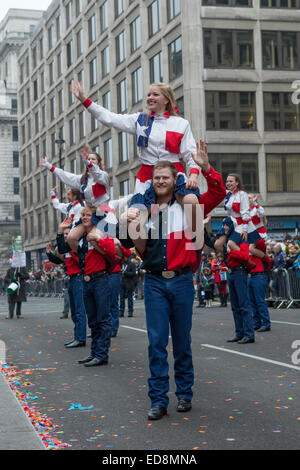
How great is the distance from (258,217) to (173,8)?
2930 centimetres

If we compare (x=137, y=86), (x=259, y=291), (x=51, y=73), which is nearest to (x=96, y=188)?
(x=259, y=291)

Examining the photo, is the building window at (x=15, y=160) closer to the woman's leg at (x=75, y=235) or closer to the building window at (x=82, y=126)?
the building window at (x=82, y=126)

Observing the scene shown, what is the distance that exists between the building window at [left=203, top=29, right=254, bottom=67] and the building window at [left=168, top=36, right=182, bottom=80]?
5.46 ft

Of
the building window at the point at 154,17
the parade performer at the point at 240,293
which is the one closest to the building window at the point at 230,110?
the building window at the point at 154,17

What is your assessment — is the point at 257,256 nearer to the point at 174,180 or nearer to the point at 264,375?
the point at 264,375

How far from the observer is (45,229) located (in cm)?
6506

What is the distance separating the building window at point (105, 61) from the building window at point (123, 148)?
5838mm

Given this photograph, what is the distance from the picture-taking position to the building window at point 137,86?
4353 centimetres

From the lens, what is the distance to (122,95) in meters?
46.9

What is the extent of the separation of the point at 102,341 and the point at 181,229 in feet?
10.6

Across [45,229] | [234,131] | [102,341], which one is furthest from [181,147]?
[45,229]

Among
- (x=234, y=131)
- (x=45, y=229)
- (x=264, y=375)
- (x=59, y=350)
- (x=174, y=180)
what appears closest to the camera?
(x=174, y=180)

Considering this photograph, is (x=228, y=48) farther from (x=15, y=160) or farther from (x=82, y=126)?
(x=15, y=160)

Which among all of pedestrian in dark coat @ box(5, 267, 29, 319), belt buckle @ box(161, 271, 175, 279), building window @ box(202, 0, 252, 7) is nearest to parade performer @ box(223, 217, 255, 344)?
belt buckle @ box(161, 271, 175, 279)
